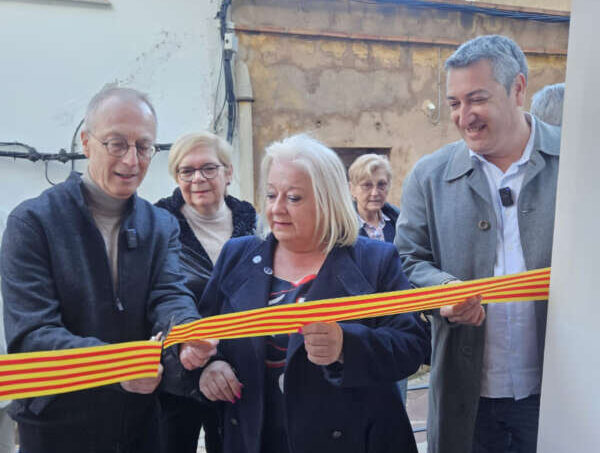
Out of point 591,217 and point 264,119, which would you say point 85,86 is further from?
point 591,217

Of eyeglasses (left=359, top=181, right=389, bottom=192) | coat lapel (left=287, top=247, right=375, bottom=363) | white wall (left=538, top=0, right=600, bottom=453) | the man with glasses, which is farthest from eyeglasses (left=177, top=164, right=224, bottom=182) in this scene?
white wall (left=538, top=0, right=600, bottom=453)

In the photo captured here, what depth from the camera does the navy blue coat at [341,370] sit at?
5.22 feet

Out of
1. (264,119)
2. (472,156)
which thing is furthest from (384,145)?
(472,156)

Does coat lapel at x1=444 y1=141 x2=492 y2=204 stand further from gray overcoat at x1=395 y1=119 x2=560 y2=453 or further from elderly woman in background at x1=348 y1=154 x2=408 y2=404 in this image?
elderly woman in background at x1=348 y1=154 x2=408 y2=404

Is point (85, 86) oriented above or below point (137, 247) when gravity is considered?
above

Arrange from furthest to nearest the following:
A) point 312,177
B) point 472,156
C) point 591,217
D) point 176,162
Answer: point 176,162
point 472,156
point 312,177
point 591,217

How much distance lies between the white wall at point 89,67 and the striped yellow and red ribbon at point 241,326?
5310 millimetres

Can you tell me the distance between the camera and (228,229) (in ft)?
8.86

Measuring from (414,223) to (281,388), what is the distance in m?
0.85

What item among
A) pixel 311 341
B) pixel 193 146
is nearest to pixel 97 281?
pixel 311 341

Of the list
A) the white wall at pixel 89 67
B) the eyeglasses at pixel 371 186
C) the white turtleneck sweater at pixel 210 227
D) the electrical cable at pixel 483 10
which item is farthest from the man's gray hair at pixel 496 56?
the electrical cable at pixel 483 10

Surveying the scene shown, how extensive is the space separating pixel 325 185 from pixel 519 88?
0.80 meters

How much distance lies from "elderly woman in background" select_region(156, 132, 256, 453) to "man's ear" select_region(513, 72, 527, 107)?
4.81ft

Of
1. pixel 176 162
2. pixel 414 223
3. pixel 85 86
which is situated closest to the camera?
pixel 414 223
